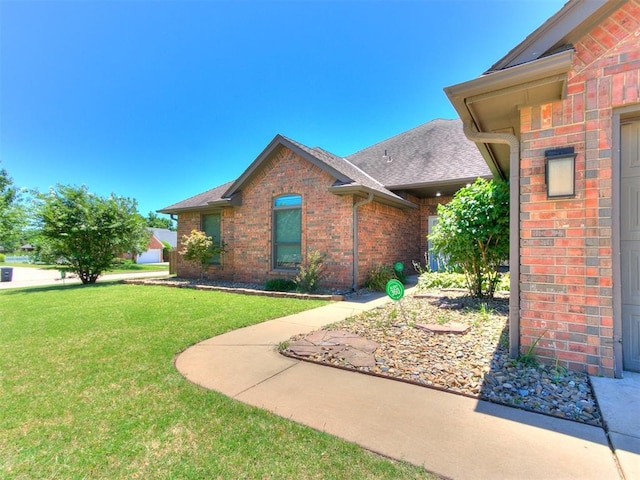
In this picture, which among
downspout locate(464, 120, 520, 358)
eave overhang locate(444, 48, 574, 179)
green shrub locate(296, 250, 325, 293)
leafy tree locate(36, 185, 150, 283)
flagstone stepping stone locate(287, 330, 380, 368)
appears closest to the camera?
eave overhang locate(444, 48, 574, 179)

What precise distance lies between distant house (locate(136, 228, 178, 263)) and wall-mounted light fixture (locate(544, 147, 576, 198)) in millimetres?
43552

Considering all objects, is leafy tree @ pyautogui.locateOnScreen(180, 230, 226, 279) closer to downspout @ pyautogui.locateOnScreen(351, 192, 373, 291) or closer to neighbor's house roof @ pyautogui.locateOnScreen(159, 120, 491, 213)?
neighbor's house roof @ pyautogui.locateOnScreen(159, 120, 491, 213)

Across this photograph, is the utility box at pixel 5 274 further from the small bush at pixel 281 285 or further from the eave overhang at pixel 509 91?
the eave overhang at pixel 509 91

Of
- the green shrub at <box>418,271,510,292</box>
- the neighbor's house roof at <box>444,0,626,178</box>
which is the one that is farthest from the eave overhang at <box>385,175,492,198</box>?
the neighbor's house roof at <box>444,0,626,178</box>

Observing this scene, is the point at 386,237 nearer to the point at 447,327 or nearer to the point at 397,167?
the point at 397,167

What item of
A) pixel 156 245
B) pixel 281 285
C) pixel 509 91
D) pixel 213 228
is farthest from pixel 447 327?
pixel 156 245

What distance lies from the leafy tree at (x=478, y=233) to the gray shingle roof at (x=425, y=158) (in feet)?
12.4

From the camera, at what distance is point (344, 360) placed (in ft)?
12.0

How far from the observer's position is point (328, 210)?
911 cm

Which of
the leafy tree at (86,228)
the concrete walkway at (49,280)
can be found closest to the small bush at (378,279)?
the leafy tree at (86,228)

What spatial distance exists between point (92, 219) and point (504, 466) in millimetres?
15254

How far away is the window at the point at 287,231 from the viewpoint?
32.3 ft

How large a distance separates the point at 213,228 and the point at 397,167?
8362mm

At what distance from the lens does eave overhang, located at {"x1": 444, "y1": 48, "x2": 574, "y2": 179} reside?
294 centimetres
